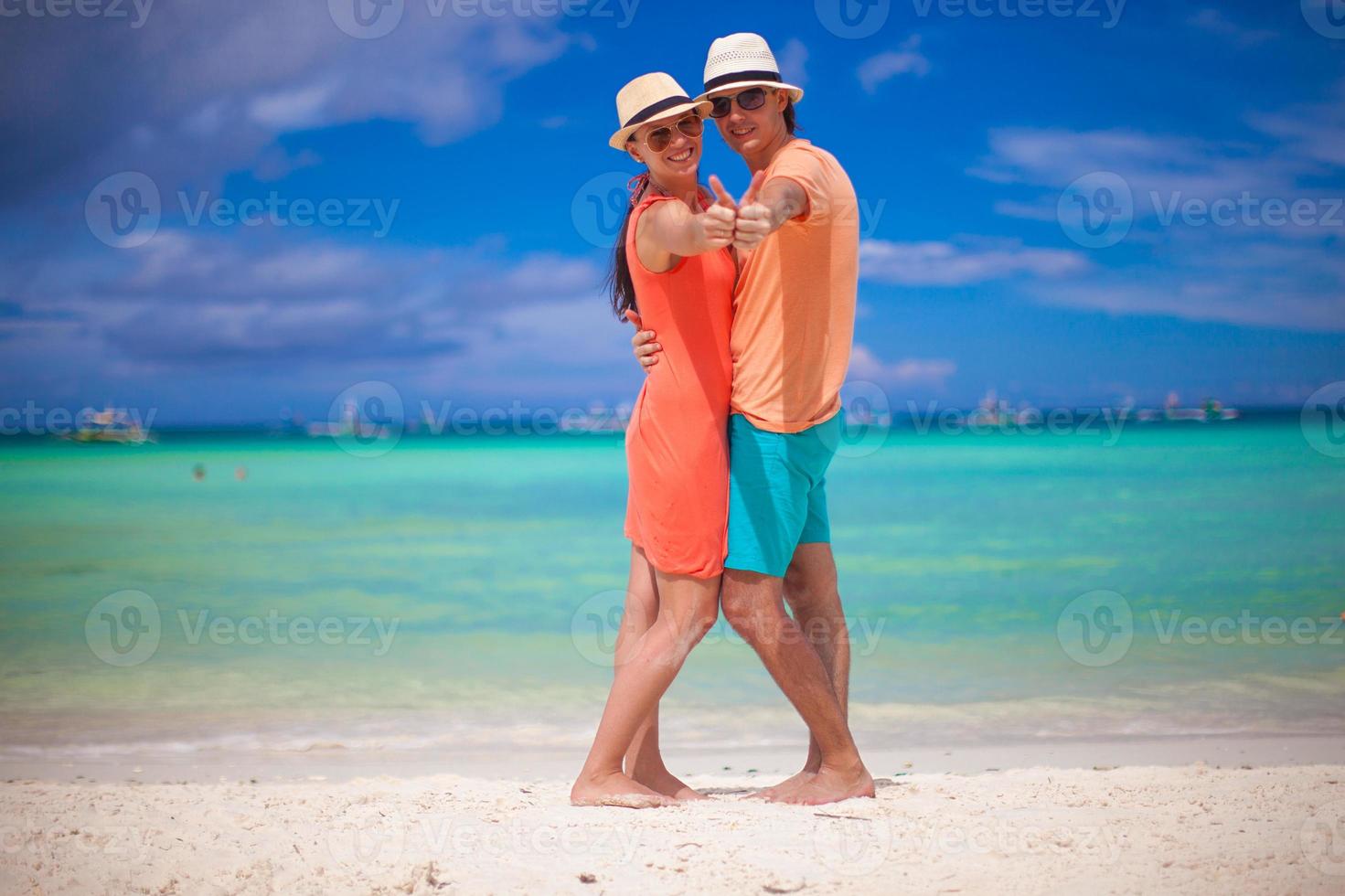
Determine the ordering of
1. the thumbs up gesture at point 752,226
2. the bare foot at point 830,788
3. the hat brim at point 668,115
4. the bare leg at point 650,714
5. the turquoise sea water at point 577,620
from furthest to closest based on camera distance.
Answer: the turquoise sea water at point 577,620 < the bare leg at point 650,714 < the bare foot at point 830,788 < the hat brim at point 668,115 < the thumbs up gesture at point 752,226

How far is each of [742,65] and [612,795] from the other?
2.19 m

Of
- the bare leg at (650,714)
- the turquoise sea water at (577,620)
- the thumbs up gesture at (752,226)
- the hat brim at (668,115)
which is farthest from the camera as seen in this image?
the turquoise sea water at (577,620)

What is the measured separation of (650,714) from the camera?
129 inches

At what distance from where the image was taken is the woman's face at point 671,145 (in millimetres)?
2986

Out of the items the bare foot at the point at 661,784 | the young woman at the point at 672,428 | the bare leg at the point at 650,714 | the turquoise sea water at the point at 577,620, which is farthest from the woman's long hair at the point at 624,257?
the turquoise sea water at the point at 577,620

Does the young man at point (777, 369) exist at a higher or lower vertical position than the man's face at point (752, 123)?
lower

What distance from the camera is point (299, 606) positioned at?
351 inches

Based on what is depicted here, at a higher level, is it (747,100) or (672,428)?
(747,100)

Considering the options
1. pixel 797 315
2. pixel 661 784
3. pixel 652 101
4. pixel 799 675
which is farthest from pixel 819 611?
pixel 652 101

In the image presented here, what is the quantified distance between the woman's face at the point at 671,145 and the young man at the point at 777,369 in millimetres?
122

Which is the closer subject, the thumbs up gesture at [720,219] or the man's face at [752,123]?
the thumbs up gesture at [720,219]

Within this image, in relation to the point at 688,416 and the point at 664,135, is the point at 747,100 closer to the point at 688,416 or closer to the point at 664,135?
the point at 664,135

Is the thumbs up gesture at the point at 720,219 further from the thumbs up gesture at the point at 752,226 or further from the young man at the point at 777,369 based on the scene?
the young man at the point at 777,369

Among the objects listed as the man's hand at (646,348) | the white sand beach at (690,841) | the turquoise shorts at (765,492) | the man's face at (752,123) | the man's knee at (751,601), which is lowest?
the white sand beach at (690,841)
